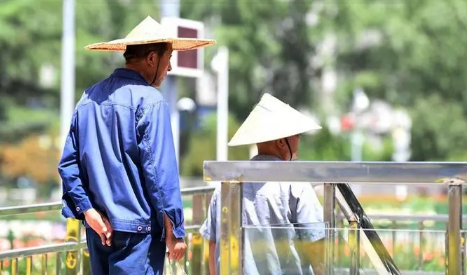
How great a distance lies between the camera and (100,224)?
4.23m

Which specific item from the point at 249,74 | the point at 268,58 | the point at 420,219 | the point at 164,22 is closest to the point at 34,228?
the point at 164,22

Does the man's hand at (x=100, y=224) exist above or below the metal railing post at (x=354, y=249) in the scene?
above

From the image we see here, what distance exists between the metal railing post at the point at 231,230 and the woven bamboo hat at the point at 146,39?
727mm

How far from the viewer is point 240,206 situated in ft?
13.6

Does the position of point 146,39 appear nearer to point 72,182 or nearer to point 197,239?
point 72,182

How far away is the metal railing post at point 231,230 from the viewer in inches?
163

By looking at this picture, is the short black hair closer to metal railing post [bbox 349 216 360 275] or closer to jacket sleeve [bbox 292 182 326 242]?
jacket sleeve [bbox 292 182 326 242]

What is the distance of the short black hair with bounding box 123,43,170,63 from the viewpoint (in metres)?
4.56

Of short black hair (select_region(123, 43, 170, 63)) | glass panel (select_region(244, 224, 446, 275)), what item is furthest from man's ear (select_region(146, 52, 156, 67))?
glass panel (select_region(244, 224, 446, 275))

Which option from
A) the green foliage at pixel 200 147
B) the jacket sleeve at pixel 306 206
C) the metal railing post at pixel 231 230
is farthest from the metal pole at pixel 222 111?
the green foliage at pixel 200 147

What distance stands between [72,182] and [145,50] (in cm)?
66

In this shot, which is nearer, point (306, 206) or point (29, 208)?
point (306, 206)

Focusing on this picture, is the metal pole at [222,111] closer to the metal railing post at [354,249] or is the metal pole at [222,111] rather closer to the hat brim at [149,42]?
the hat brim at [149,42]

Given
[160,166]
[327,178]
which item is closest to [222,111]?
[160,166]
